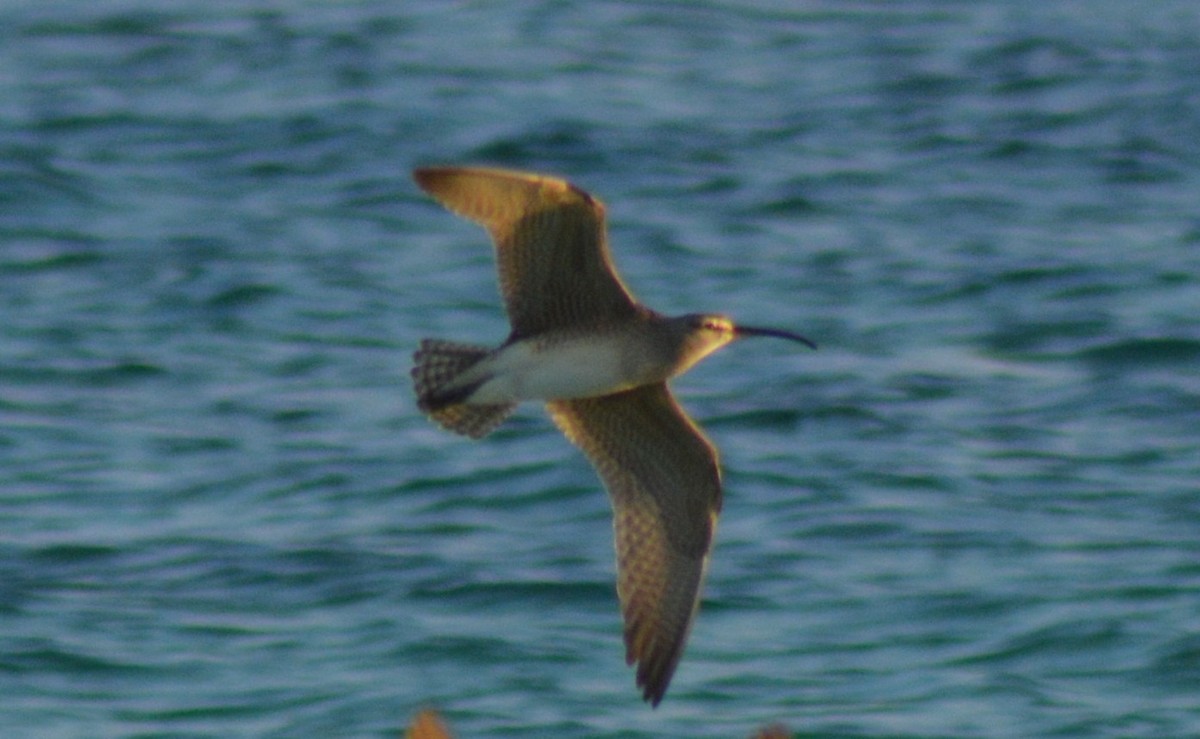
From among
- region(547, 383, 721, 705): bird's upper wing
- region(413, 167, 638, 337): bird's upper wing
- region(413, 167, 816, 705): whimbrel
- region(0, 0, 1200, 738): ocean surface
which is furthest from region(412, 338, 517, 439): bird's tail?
region(0, 0, 1200, 738): ocean surface

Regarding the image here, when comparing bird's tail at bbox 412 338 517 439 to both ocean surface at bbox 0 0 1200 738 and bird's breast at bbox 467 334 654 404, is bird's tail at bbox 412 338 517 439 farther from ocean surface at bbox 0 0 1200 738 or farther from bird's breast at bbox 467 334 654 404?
ocean surface at bbox 0 0 1200 738

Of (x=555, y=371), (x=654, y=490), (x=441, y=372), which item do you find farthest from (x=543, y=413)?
(x=555, y=371)

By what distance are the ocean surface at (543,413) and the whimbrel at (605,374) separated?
3.39 ft

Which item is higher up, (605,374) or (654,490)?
(605,374)

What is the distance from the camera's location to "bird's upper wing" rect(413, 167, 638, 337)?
5.29 m

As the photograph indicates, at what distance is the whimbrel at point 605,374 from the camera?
5.48m

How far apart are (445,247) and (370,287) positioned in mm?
880

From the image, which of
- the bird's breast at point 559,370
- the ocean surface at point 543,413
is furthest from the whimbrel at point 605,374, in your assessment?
the ocean surface at point 543,413

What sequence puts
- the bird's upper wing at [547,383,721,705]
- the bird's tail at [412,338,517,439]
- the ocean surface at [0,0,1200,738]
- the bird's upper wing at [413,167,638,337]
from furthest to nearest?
the ocean surface at [0,0,1200,738]
the bird's upper wing at [547,383,721,705]
the bird's tail at [412,338,517,439]
the bird's upper wing at [413,167,638,337]

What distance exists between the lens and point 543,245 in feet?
18.2

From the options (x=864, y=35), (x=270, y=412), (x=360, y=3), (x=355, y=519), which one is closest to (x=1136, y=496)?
(x=355, y=519)

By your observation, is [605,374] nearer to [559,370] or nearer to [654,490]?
[559,370]

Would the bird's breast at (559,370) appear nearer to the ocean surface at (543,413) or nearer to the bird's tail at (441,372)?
the bird's tail at (441,372)

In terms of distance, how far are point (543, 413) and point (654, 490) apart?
13.1 ft
